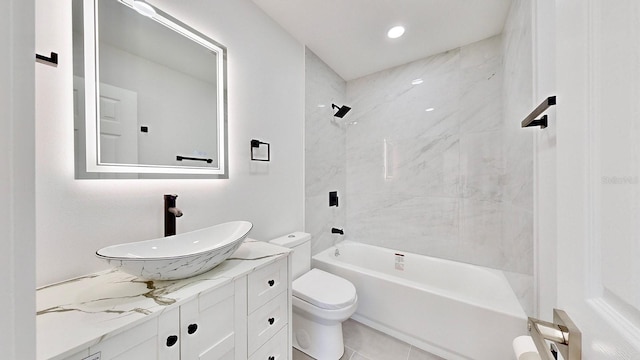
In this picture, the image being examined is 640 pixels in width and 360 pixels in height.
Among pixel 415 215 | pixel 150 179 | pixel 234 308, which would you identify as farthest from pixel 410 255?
pixel 150 179

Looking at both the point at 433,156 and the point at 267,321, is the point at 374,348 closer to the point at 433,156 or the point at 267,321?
the point at 267,321

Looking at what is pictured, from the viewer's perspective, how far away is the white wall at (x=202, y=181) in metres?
0.83

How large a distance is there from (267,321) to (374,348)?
1.06 metres

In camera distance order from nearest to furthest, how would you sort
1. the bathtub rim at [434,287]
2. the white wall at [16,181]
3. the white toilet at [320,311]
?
the white wall at [16,181] < the bathtub rim at [434,287] < the white toilet at [320,311]

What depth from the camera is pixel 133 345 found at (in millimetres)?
647

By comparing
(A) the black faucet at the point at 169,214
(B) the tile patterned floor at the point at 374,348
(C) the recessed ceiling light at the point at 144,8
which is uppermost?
(C) the recessed ceiling light at the point at 144,8

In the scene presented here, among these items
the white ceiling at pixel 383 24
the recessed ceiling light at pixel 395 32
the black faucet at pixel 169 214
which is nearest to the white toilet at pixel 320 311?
the black faucet at pixel 169 214

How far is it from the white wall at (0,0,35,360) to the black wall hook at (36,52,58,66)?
0.81 m

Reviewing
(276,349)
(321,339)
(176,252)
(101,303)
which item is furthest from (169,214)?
(321,339)

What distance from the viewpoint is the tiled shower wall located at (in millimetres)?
1673

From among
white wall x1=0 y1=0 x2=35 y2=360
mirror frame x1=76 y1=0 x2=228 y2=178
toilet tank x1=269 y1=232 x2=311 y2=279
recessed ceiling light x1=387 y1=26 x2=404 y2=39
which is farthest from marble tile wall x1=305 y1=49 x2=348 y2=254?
white wall x1=0 y1=0 x2=35 y2=360

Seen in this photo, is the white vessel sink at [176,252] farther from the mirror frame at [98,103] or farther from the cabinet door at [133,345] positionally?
the mirror frame at [98,103]

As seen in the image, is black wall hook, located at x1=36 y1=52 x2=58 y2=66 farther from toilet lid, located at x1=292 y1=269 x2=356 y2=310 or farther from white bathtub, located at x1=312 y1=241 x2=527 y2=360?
white bathtub, located at x1=312 y1=241 x2=527 y2=360

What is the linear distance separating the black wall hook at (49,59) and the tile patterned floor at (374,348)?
206cm
